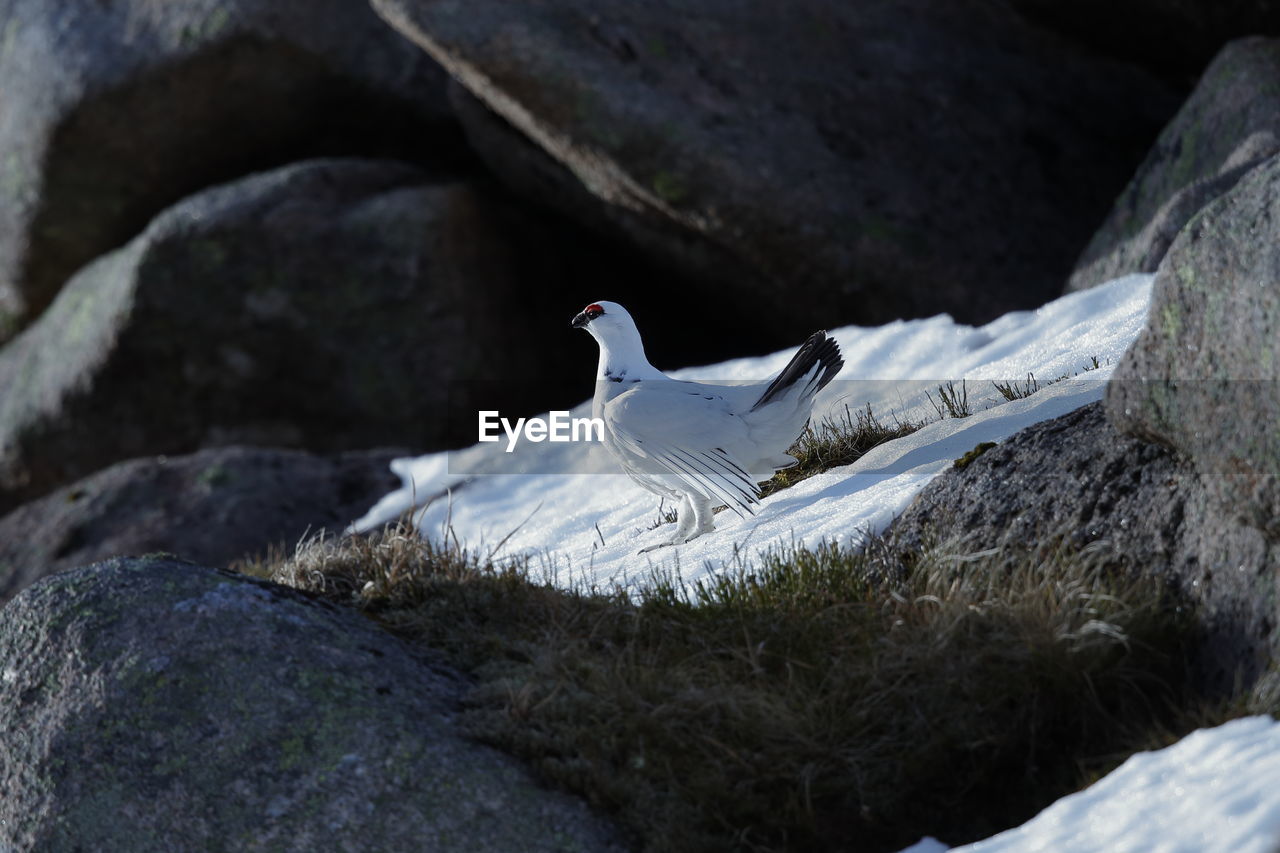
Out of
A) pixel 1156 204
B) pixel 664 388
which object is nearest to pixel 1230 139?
pixel 1156 204

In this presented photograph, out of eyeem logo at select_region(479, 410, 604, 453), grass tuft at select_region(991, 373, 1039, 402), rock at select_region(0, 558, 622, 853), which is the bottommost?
eyeem logo at select_region(479, 410, 604, 453)

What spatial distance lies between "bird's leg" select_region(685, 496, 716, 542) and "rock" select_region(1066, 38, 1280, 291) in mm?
3752

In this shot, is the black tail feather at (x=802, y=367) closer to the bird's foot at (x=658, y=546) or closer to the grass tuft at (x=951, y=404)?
the bird's foot at (x=658, y=546)

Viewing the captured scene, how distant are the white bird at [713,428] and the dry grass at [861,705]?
91cm

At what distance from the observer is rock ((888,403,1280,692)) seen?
3811 millimetres

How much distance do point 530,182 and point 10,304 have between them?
6179 millimetres

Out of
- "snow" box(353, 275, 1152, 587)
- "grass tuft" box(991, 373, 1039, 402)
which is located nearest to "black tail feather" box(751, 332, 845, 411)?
"snow" box(353, 275, 1152, 587)

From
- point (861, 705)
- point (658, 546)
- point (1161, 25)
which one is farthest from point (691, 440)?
point (1161, 25)

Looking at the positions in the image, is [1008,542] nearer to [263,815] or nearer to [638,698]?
[638,698]

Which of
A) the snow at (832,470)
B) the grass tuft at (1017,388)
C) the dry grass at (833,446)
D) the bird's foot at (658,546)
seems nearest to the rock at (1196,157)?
the snow at (832,470)

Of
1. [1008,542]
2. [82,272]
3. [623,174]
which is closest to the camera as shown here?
[1008,542]

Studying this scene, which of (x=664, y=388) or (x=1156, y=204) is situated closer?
(x=664, y=388)

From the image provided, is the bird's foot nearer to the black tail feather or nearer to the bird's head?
the black tail feather

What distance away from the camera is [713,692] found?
413 cm
